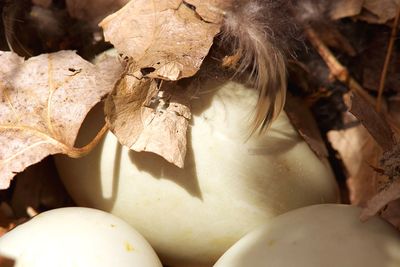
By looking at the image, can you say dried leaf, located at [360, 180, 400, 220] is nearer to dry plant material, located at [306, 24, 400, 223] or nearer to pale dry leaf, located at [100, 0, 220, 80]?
dry plant material, located at [306, 24, 400, 223]

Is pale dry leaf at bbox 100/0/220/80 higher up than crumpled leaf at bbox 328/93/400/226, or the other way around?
pale dry leaf at bbox 100/0/220/80

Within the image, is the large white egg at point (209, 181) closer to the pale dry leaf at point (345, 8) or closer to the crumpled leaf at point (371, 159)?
the crumpled leaf at point (371, 159)

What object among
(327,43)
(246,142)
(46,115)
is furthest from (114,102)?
(327,43)

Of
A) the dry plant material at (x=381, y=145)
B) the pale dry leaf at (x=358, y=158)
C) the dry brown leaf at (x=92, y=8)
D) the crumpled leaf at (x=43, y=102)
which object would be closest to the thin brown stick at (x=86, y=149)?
the crumpled leaf at (x=43, y=102)

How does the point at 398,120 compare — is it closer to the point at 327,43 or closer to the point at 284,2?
the point at 327,43

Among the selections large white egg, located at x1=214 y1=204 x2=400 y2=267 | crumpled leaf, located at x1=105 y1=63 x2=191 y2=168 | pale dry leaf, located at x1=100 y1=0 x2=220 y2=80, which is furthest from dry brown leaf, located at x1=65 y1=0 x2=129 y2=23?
large white egg, located at x1=214 y1=204 x2=400 y2=267
